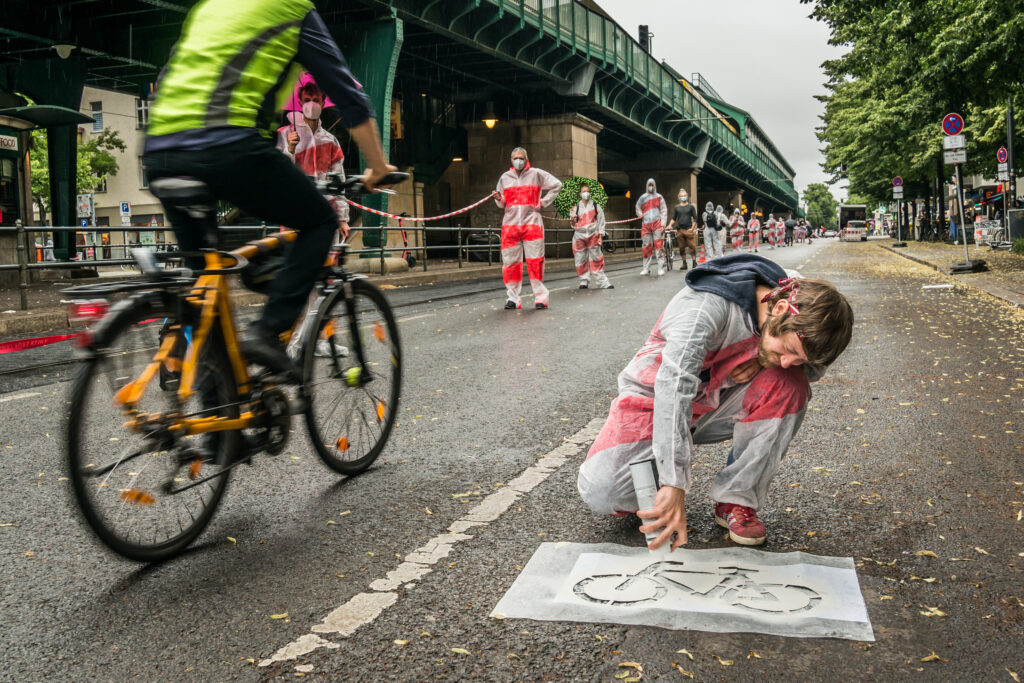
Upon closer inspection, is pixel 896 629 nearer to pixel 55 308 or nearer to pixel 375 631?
pixel 375 631

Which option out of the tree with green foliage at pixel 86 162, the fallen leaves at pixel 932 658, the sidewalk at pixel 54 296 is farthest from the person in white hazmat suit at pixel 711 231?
the tree with green foliage at pixel 86 162

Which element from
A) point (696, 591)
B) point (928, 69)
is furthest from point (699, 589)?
point (928, 69)

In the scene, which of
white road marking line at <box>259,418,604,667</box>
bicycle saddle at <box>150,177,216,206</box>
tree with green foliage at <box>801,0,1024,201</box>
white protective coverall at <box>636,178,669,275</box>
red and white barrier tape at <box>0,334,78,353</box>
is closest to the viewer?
white road marking line at <box>259,418,604,667</box>

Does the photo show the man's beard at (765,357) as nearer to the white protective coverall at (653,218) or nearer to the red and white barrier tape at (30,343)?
the red and white barrier tape at (30,343)

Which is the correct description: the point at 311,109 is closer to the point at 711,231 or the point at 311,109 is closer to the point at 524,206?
the point at 524,206

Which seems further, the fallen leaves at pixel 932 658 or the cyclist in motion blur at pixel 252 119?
the cyclist in motion blur at pixel 252 119

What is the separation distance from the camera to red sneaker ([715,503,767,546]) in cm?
302

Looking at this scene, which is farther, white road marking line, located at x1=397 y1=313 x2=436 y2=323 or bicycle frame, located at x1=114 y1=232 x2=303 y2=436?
white road marking line, located at x1=397 y1=313 x2=436 y2=323

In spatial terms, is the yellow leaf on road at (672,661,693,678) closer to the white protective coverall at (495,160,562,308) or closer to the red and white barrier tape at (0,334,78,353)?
the red and white barrier tape at (0,334,78,353)

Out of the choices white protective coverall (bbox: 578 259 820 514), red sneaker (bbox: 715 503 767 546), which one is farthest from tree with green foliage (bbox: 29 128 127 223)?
red sneaker (bbox: 715 503 767 546)

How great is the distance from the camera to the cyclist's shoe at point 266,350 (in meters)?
3.17

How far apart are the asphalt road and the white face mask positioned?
3.67 m

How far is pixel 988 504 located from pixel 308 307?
99.0 inches

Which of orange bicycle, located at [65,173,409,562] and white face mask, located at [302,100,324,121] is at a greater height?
white face mask, located at [302,100,324,121]
